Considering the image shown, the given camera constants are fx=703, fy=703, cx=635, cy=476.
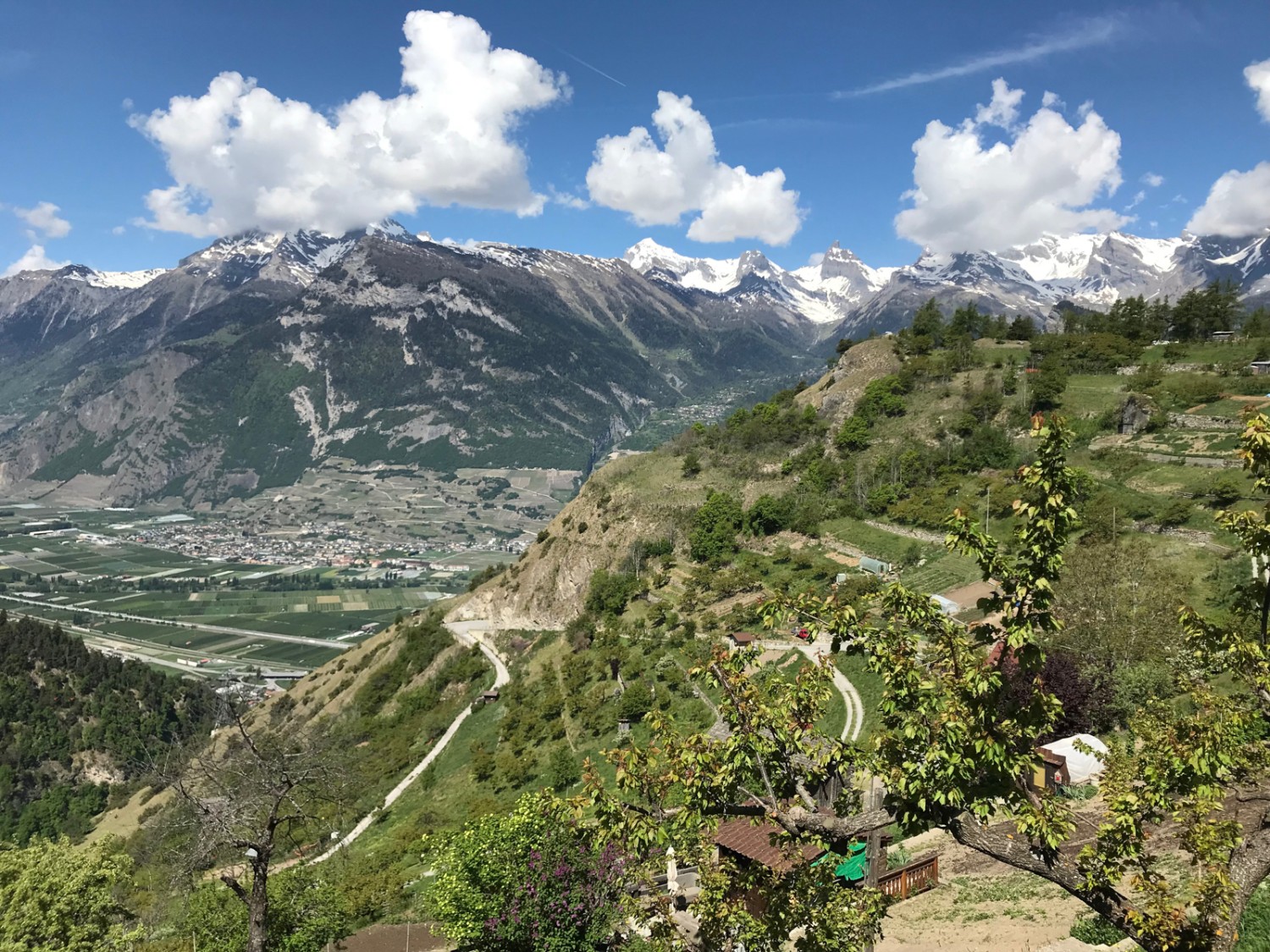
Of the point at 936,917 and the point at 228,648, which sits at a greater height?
the point at 936,917

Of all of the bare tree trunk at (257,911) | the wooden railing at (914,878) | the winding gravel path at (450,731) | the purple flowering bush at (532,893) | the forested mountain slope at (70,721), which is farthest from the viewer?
the forested mountain slope at (70,721)

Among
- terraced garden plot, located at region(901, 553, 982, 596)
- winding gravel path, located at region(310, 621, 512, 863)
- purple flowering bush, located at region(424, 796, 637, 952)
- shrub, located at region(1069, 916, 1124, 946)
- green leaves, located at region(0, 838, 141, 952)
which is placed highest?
terraced garden plot, located at region(901, 553, 982, 596)

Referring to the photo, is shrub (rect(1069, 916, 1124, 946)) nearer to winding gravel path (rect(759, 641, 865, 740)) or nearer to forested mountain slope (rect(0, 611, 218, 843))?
winding gravel path (rect(759, 641, 865, 740))

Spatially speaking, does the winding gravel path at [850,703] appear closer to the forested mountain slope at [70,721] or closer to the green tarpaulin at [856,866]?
the green tarpaulin at [856,866]

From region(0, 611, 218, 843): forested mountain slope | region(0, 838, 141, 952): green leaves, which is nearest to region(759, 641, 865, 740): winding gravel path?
region(0, 838, 141, 952): green leaves

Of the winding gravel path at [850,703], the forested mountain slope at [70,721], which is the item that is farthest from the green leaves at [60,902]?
the forested mountain slope at [70,721]

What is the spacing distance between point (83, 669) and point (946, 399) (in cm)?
15711

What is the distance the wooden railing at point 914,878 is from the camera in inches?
814

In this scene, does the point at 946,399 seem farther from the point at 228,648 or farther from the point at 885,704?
the point at 228,648

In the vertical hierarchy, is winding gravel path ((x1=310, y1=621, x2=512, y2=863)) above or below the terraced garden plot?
below

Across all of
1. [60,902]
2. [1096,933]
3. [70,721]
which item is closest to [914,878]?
[1096,933]

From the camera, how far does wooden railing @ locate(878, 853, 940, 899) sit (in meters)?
20.7

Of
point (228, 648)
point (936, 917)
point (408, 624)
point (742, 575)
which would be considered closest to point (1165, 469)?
point (742, 575)

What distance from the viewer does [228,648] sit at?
572 feet
